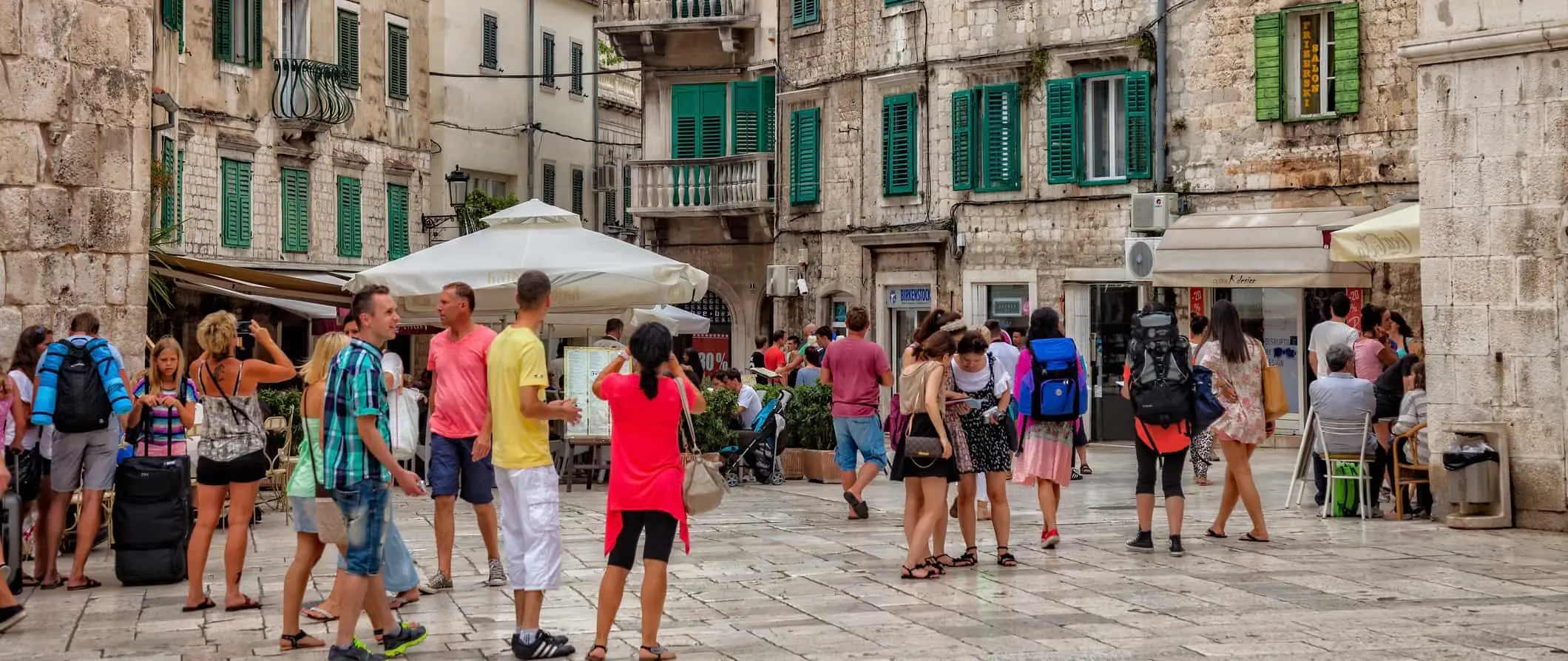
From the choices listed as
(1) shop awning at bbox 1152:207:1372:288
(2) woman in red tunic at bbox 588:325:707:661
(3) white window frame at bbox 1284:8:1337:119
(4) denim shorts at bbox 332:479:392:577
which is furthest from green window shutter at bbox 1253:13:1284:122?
(4) denim shorts at bbox 332:479:392:577

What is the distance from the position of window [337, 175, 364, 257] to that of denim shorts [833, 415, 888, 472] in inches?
726

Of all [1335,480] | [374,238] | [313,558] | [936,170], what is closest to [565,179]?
[374,238]

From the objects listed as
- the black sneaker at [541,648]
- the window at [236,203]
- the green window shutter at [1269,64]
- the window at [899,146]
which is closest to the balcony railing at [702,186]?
the window at [899,146]

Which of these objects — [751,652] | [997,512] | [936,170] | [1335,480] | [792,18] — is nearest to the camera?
[751,652]

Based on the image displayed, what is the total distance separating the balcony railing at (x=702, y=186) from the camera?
31750 millimetres

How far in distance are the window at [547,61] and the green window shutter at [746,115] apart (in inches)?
272

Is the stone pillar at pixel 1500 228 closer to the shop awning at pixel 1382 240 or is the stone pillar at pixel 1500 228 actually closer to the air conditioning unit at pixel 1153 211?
the shop awning at pixel 1382 240

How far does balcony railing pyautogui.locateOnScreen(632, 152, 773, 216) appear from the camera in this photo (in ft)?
104

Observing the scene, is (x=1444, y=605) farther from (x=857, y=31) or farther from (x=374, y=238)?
(x=374, y=238)

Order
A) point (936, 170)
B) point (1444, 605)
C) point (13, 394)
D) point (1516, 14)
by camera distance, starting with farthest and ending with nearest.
A: point (936, 170) < point (1516, 14) < point (13, 394) < point (1444, 605)

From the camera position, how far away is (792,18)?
30781mm

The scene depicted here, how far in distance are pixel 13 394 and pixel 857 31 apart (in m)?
20.1

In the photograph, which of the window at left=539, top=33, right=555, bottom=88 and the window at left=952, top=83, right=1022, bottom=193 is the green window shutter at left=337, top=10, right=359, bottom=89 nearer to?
the window at left=539, top=33, right=555, bottom=88

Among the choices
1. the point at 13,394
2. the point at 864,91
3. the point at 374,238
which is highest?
the point at 864,91
